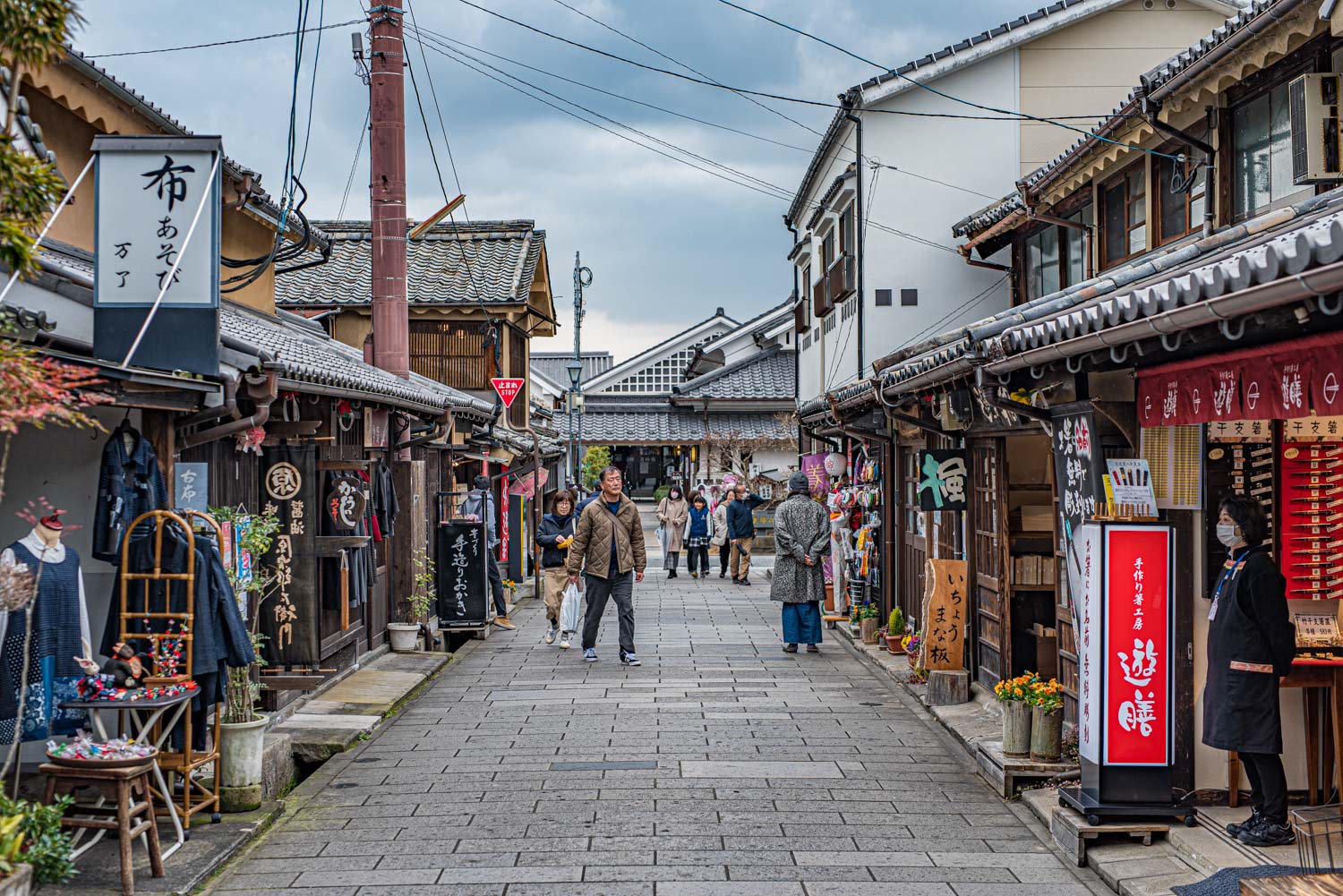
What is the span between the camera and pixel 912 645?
14523mm

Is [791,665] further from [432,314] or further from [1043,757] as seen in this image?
[432,314]

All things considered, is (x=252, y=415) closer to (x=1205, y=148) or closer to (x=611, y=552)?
(x=611, y=552)

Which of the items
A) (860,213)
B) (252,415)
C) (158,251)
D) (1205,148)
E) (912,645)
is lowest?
(912,645)

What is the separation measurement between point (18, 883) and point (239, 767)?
9.21 feet

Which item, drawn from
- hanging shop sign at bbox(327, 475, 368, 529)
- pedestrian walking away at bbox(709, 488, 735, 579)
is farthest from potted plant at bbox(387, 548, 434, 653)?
pedestrian walking away at bbox(709, 488, 735, 579)

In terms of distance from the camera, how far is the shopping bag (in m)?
17.1

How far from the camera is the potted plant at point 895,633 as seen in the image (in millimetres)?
15562

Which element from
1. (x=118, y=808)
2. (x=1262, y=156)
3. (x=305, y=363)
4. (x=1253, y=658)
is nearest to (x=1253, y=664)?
(x=1253, y=658)

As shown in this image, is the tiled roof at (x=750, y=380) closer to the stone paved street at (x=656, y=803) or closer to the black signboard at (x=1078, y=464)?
the stone paved street at (x=656, y=803)

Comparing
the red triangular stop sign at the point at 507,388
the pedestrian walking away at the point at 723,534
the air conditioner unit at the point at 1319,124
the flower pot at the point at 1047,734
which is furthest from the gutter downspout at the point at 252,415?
the pedestrian walking away at the point at 723,534

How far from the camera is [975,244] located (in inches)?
736

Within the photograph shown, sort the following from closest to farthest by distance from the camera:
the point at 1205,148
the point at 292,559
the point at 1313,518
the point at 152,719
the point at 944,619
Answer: the point at 152,719 < the point at 1313,518 < the point at 1205,148 < the point at 292,559 < the point at 944,619

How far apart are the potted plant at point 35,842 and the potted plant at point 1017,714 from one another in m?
6.49

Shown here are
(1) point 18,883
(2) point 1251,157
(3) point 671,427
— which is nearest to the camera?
(1) point 18,883
